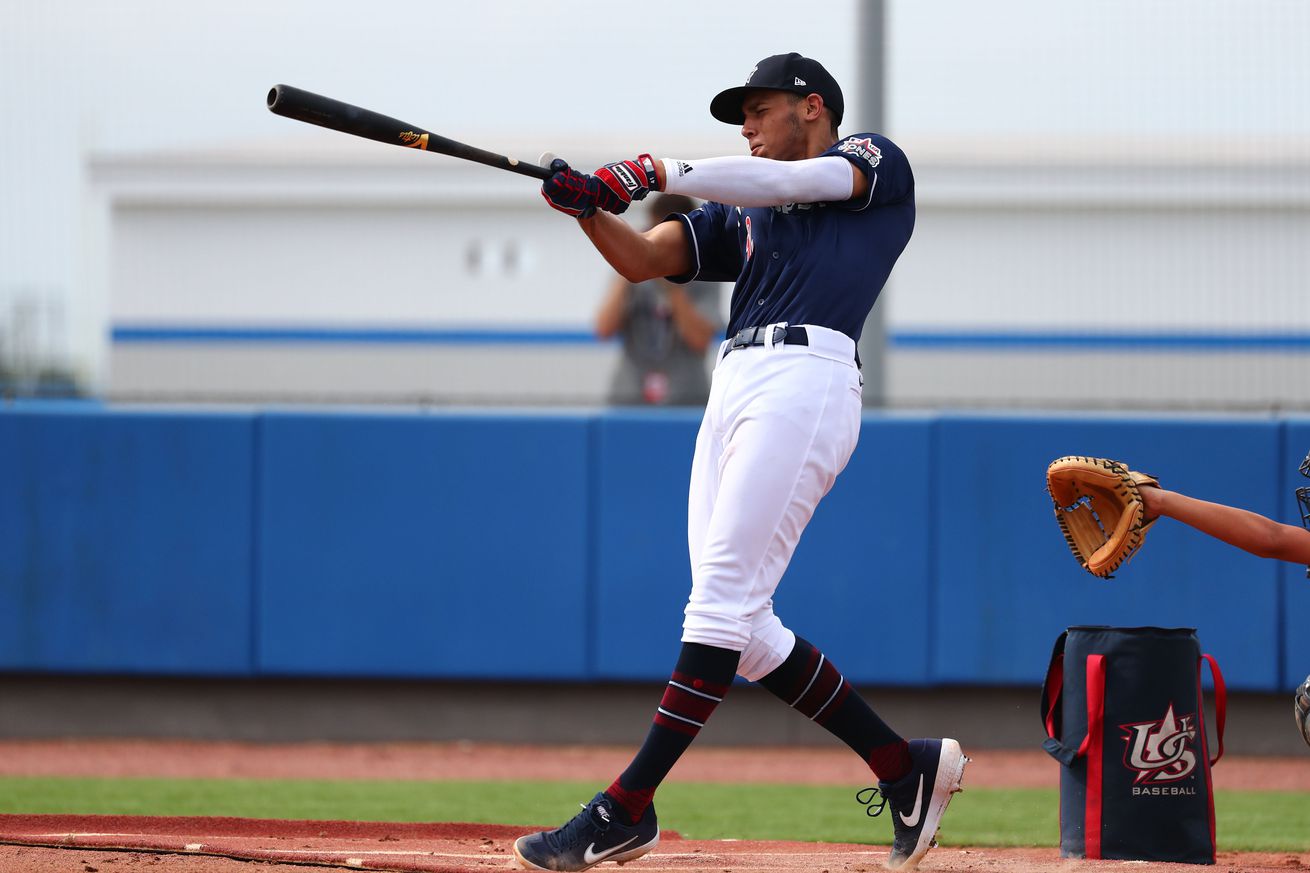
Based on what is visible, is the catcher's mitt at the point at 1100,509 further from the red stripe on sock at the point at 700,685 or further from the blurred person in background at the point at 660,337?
the blurred person in background at the point at 660,337

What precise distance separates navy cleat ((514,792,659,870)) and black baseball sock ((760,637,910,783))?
524mm

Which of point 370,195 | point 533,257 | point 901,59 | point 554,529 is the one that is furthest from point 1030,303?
point 370,195

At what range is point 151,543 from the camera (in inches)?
275

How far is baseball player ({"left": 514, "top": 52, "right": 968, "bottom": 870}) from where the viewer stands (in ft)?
11.6

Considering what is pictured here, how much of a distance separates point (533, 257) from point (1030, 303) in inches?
163

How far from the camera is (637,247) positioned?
387cm

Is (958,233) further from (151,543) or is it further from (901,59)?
(151,543)

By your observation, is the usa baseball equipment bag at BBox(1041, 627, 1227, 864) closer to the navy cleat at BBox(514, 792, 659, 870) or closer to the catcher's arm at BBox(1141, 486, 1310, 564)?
the catcher's arm at BBox(1141, 486, 1310, 564)

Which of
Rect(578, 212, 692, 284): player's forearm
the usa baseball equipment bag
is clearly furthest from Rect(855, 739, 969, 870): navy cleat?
Rect(578, 212, 692, 284): player's forearm

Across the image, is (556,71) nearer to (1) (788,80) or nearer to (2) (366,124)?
(1) (788,80)

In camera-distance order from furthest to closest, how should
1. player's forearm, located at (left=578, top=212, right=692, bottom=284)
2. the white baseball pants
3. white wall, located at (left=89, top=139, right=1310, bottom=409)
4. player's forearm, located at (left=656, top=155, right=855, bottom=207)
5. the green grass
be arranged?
white wall, located at (left=89, top=139, right=1310, bottom=409) < the green grass < player's forearm, located at (left=578, top=212, right=692, bottom=284) < the white baseball pants < player's forearm, located at (left=656, top=155, right=855, bottom=207)

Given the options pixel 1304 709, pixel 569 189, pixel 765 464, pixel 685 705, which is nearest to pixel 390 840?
pixel 685 705

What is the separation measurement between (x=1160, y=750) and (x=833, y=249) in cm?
148

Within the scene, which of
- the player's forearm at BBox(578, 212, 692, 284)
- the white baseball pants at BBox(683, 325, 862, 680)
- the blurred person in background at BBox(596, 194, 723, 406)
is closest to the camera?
the white baseball pants at BBox(683, 325, 862, 680)
